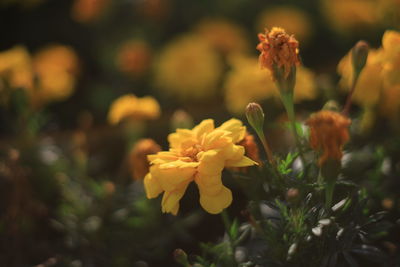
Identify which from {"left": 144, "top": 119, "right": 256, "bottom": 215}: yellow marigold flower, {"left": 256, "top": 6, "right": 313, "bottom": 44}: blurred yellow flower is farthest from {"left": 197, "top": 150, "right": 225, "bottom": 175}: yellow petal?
{"left": 256, "top": 6, "right": 313, "bottom": 44}: blurred yellow flower

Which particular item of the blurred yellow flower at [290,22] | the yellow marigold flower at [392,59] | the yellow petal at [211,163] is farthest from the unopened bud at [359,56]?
the blurred yellow flower at [290,22]

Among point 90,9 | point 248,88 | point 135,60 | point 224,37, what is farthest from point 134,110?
point 224,37

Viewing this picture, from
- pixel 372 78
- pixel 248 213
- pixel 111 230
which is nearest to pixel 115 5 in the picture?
pixel 111 230

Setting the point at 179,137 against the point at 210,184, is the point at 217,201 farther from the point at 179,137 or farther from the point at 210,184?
the point at 179,137

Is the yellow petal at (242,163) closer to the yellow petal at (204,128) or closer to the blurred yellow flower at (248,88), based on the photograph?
the yellow petal at (204,128)

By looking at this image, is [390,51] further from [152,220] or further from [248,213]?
[152,220]
